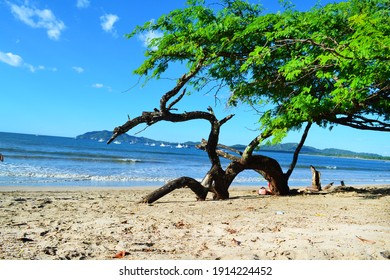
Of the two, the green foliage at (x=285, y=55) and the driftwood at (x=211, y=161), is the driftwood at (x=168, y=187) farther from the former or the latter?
the green foliage at (x=285, y=55)

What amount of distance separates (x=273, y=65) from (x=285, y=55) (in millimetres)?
706

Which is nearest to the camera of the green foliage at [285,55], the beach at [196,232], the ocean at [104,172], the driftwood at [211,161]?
the beach at [196,232]

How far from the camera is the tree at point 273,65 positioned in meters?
6.01

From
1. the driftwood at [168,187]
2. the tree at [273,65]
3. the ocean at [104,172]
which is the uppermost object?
the tree at [273,65]

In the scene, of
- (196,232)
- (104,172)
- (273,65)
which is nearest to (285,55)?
(273,65)

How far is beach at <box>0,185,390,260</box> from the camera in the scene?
3.78m

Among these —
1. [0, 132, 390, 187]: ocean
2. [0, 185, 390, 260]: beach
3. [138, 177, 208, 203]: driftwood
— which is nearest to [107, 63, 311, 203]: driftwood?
[138, 177, 208, 203]: driftwood

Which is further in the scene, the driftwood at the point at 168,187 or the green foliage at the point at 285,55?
the driftwood at the point at 168,187

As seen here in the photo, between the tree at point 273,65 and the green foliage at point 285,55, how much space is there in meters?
0.02

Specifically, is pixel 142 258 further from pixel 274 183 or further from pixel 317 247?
pixel 274 183

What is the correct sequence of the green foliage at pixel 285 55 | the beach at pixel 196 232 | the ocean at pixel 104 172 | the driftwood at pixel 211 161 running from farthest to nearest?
the ocean at pixel 104 172, the driftwood at pixel 211 161, the green foliage at pixel 285 55, the beach at pixel 196 232

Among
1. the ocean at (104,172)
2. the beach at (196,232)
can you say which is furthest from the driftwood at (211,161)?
the ocean at (104,172)
